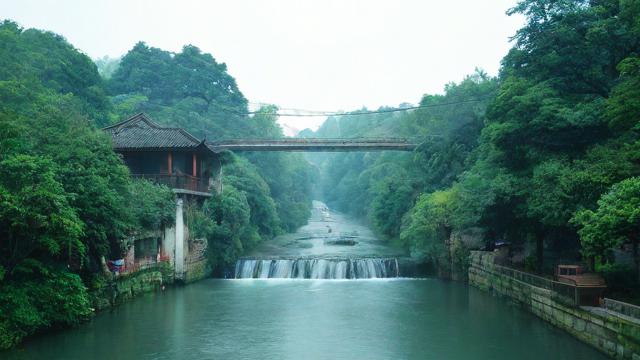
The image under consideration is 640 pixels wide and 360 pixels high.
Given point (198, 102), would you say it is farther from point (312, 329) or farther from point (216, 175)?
point (312, 329)

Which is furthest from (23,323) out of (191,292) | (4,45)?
(4,45)

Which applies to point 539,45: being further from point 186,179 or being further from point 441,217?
point 186,179

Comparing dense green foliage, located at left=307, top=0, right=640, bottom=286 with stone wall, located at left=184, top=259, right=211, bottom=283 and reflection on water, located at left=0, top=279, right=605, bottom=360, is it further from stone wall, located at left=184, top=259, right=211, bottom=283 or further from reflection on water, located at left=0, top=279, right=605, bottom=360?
stone wall, located at left=184, top=259, right=211, bottom=283

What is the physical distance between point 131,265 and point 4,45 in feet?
89.4

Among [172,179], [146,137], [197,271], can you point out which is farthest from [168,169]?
[197,271]

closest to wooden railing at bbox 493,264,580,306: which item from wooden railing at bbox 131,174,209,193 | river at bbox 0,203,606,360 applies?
river at bbox 0,203,606,360

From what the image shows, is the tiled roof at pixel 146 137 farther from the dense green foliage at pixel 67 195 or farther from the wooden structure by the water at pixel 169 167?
the dense green foliage at pixel 67 195

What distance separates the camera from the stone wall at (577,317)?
15.2 m

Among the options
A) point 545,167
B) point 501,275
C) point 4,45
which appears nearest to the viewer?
point 545,167

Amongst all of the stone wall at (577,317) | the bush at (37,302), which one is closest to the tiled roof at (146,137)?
the bush at (37,302)

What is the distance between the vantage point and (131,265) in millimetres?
26750

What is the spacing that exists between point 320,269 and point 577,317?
1936cm

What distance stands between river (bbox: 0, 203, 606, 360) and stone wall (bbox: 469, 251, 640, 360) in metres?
0.42

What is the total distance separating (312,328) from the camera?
2180cm
